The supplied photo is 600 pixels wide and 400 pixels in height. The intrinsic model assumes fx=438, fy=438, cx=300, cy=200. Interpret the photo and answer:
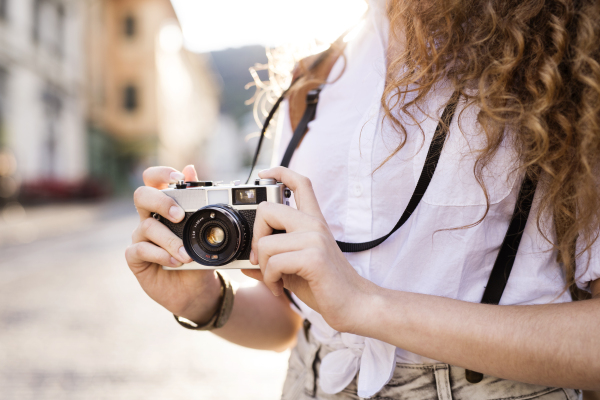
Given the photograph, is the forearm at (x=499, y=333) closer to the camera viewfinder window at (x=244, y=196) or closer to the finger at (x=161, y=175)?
the camera viewfinder window at (x=244, y=196)

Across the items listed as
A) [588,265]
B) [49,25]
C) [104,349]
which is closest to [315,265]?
[588,265]

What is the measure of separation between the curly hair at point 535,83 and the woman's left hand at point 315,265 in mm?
256

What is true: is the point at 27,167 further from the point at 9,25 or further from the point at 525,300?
the point at 525,300

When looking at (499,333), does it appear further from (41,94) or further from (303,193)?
(41,94)

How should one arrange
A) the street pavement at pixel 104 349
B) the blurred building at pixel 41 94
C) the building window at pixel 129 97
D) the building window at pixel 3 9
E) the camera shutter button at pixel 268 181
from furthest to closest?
the building window at pixel 129 97 → the blurred building at pixel 41 94 → the building window at pixel 3 9 → the street pavement at pixel 104 349 → the camera shutter button at pixel 268 181

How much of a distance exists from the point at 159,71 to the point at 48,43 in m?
9.49

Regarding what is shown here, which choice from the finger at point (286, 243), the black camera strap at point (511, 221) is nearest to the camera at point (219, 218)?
the finger at point (286, 243)

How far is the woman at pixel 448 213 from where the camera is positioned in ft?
2.51

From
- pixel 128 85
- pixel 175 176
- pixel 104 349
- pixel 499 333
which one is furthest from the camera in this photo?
pixel 128 85

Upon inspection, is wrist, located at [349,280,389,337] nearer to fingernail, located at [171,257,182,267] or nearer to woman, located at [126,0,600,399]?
woman, located at [126,0,600,399]

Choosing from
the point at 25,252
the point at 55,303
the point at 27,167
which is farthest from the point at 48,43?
the point at 55,303

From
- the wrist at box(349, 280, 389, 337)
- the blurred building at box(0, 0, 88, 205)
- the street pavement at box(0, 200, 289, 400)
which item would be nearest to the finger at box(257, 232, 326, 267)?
the wrist at box(349, 280, 389, 337)

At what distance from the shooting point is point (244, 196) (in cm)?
112

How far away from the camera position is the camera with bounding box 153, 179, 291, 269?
3.45 feet
